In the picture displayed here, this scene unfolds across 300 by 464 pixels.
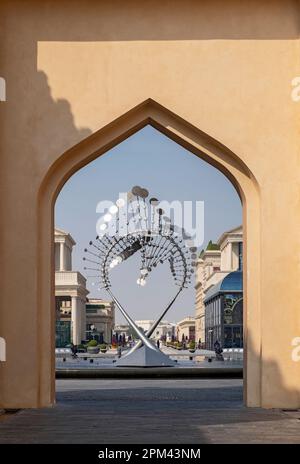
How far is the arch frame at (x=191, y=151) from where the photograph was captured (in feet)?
28.7

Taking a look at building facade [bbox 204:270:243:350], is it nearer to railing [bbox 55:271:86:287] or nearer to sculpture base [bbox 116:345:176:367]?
sculpture base [bbox 116:345:176:367]

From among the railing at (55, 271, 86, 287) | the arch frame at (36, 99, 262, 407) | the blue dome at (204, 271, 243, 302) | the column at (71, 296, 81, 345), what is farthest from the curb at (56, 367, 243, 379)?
the railing at (55, 271, 86, 287)

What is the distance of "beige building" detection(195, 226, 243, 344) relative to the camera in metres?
58.1

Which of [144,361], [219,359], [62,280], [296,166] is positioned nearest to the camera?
[296,166]

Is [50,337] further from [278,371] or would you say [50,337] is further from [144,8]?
[144,8]

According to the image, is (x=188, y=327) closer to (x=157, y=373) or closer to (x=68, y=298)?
(x=68, y=298)

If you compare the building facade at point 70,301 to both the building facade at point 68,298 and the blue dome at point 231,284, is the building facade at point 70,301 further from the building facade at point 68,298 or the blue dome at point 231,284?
the blue dome at point 231,284

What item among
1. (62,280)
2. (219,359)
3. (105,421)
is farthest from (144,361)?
(62,280)

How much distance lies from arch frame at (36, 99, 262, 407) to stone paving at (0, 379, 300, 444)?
43 centimetres

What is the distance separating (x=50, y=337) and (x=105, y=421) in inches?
60.7

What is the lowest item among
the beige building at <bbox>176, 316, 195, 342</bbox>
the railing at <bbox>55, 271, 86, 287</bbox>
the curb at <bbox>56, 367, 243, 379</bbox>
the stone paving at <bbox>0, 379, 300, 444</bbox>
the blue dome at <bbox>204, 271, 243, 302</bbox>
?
the beige building at <bbox>176, 316, 195, 342</bbox>

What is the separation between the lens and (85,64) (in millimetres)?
8945

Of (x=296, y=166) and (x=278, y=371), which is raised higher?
(x=296, y=166)

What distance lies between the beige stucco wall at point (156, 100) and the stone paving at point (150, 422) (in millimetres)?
640
